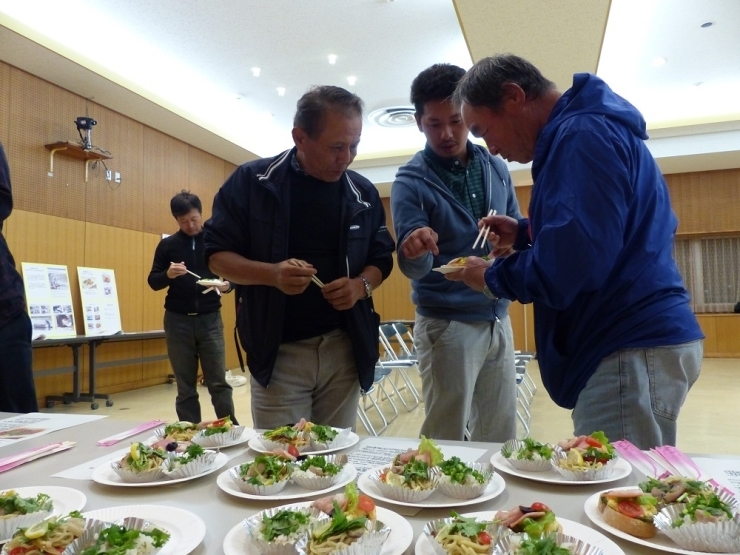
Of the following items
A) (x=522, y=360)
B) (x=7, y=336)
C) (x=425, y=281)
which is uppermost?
(x=425, y=281)

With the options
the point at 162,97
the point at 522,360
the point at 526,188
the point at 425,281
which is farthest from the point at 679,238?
the point at 425,281

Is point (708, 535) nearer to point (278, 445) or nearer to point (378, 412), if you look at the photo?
point (278, 445)

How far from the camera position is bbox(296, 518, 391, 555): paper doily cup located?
0.67 metres

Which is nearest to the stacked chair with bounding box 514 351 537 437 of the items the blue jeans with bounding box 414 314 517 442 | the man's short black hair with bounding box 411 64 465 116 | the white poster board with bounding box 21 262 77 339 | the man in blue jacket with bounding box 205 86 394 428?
the blue jeans with bounding box 414 314 517 442

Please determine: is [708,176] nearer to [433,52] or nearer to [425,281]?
[433,52]

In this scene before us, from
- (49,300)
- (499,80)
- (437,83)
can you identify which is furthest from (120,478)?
(49,300)

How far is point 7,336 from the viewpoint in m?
1.76

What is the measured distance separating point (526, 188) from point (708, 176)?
281cm

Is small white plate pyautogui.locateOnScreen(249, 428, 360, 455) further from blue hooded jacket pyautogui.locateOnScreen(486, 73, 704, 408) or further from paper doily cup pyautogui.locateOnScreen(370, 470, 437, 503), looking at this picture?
blue hooded jacket pyautogui.locateOnScreen(486, 73, 704, 408)

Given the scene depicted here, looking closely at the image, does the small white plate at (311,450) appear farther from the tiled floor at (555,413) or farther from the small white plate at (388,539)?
the tiled floor at (555,413)

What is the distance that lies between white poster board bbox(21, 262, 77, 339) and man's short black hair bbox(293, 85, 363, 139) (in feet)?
14.3

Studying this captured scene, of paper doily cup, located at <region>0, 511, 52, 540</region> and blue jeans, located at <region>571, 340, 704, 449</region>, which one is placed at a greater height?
Result: blue jeans, located at <region>571, 340, 704, 449</region>

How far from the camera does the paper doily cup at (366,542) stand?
0.67 m

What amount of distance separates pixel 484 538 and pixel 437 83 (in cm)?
135
